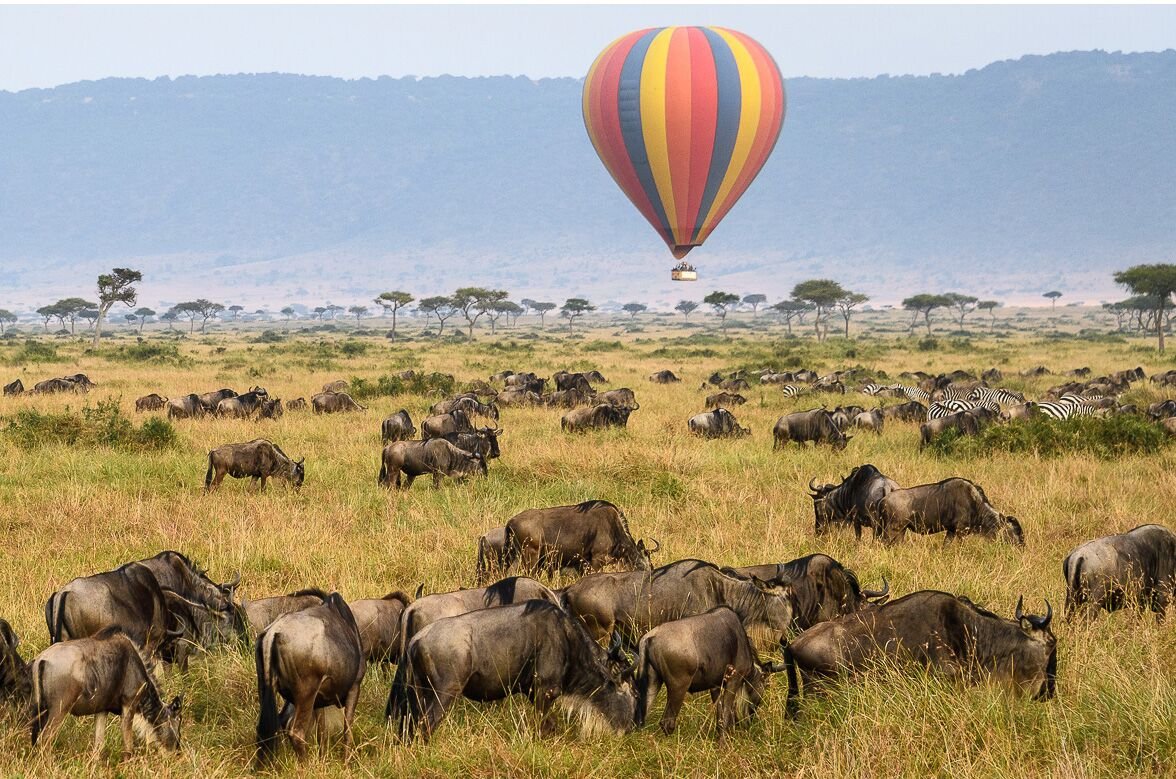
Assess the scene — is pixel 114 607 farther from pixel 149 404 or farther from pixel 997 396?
pixel 997 396

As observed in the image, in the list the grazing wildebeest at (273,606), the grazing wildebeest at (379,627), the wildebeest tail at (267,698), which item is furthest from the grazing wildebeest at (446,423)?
the wildebeest tail at (267,698)

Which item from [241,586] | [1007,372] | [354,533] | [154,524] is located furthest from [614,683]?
[1007,372]

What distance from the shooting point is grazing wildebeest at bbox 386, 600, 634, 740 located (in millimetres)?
5926

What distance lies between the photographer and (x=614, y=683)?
6.22m

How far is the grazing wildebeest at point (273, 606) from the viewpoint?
296 inches

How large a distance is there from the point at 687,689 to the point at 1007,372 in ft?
121

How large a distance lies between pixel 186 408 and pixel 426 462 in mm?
10249

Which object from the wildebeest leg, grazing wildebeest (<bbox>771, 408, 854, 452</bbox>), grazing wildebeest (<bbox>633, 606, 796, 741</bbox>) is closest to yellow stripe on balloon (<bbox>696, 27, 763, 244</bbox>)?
grazing wildebeest (<bbox>771, 408, 854, 452</bbox>)

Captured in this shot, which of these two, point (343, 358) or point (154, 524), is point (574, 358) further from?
point (154, 524)

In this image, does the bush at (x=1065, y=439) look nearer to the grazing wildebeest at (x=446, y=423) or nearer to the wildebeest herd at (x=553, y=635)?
the grazing wildebeest at (x=446, y=423)

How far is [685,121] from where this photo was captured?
1329 inches

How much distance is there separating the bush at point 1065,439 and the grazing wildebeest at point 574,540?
29.8ft

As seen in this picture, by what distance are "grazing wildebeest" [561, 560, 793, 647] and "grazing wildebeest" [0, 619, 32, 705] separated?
3.26 m

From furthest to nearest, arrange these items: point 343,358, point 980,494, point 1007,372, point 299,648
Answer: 1. point 343,358
2. point 1007,372
3. point 980,494
4. point 299,648
